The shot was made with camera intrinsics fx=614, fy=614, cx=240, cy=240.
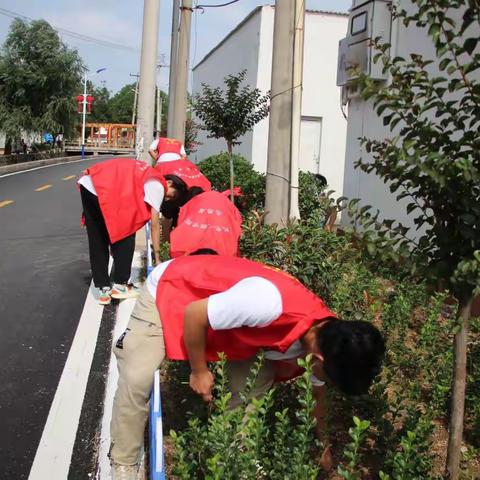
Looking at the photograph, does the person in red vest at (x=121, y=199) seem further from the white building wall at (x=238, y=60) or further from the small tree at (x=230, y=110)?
the white building wall at (x=238, y=60)

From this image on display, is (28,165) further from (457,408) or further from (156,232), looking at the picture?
(457,408)

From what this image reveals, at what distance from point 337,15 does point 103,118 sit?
77.2 metres

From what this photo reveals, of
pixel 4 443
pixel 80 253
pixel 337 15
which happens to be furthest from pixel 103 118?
pixel 4 443

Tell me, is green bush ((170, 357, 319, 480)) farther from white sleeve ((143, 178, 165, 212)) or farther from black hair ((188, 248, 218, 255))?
white sleeve ((143, 178, 165, 212))

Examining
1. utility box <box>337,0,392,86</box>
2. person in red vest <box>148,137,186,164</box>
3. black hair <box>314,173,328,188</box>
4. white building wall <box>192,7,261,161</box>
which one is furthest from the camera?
white building wall <box>192,7,261,161</box>

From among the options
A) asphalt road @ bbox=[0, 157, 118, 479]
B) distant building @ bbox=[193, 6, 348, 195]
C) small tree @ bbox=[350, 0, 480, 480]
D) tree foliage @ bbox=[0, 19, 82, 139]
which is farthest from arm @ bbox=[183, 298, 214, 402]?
tree foliage @ bbox=[0, 19, 82, 139]

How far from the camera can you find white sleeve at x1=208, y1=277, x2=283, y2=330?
2424 millimetres

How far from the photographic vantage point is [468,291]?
2469mm

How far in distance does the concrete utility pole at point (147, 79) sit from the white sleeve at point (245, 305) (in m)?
7.80

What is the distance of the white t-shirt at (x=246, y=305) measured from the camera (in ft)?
7.95

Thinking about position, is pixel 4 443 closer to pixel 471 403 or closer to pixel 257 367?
pixel 257 367

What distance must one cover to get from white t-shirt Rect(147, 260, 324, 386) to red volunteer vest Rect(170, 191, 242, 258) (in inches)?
59.0

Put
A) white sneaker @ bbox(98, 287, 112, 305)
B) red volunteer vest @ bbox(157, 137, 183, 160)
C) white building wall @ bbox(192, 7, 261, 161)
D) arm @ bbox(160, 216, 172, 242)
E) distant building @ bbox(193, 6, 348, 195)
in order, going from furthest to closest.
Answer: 1. white building wall @ bbox(192, 7, 261, 161)
2. distant building @ bbox(193, 6, 348, 195)
3. arm @ bbox(160, 216, 172, 242)
4. red volunteer vest @ bbox(157, 137, 183, 160)
5. white sneaker @ bbox(98, 287, 112, 305)

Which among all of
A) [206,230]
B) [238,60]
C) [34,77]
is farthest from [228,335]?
[34,77]
